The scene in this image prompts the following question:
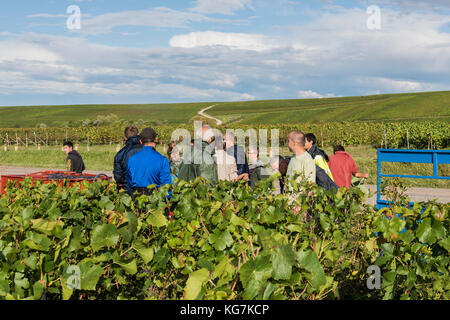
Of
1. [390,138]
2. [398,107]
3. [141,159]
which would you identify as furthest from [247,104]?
[141,159]

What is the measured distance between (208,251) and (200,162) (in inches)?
156

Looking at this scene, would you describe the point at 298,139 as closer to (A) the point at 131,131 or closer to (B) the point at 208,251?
(A) the point at 131,131

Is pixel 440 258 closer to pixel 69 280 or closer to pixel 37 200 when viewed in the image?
pixel 69 280

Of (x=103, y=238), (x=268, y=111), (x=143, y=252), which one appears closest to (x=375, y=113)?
(x=268, y=111)

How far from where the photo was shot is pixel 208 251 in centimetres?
278

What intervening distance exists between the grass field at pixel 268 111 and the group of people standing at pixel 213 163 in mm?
72462

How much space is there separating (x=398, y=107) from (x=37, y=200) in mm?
91883

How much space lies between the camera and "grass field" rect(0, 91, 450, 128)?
85.2m

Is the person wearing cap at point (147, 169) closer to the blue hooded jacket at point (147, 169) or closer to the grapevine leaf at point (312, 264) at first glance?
the blue hooded jacket at point (147, 169)

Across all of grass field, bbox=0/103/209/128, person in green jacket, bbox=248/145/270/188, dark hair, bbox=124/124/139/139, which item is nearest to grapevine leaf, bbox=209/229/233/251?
person in green jacket, bbox=248/145/270/188

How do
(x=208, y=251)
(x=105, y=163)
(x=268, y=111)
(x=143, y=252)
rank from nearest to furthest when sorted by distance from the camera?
(x=143, y=252)
(x=208, y=251)
(x=105, y=163)
(x=268, y=111)

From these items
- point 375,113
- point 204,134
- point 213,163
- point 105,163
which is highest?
point 375,113

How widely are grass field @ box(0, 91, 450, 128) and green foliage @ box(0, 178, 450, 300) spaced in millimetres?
76260

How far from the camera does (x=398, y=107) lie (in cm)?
8925
